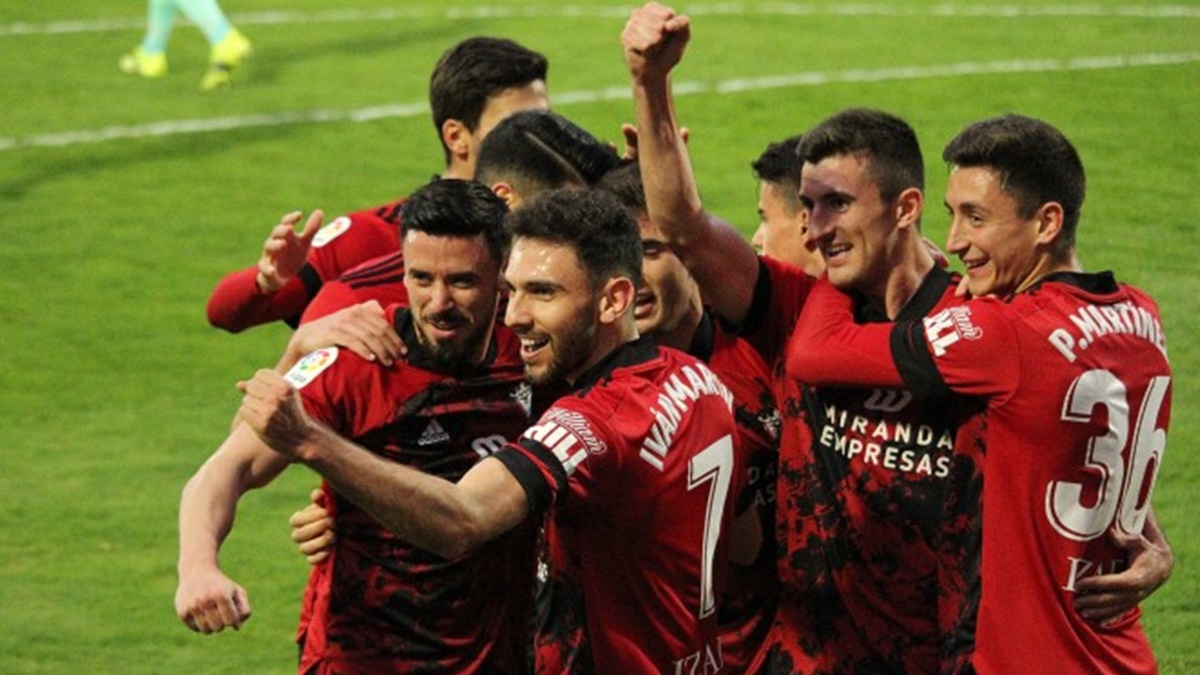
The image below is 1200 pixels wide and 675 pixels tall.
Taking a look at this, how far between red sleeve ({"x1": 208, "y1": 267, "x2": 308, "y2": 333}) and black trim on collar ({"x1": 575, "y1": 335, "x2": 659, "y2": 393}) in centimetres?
208

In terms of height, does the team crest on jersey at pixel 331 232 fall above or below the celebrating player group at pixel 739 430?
below

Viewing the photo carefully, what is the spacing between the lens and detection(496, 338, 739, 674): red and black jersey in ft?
16.1

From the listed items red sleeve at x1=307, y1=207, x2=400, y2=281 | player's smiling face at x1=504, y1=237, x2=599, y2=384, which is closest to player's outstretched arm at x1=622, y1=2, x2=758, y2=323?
player's smiling face at x1=504, y1=237, x2=599, y2=384

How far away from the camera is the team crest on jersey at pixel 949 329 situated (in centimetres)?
521

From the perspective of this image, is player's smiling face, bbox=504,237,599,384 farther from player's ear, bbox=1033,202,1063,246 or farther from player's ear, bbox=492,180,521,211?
player's ear, bbox=492,180,521,211

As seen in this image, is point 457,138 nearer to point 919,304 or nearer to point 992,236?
point 919,304

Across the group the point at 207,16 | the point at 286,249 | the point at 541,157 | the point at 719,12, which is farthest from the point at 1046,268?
the point at 719,12

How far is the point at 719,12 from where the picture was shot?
2184 centimetres

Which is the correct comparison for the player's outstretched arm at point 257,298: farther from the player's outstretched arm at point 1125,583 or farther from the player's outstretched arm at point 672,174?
the player's outstretched arm at point 1125,583

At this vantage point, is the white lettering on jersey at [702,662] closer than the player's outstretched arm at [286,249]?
Yes

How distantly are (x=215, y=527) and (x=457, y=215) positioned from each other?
1.04 m

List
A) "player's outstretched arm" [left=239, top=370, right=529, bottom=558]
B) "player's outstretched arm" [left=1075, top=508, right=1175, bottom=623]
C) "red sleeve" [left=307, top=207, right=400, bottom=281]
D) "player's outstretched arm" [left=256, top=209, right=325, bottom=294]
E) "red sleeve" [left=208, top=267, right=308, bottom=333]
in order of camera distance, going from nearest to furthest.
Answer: "player's outstretched arm" [left=239, top=370, right=529, bottom=558]
"player's outstretched arm" [left=1075, top=508, right=1175, bottom=623]
"player's outstretched arm" [left=256, top=209, right=325, bottom=294]
"red sleeve" [left=208, top=267, right=308, bottom=333]
"red sleeve" [left=307, top=207, right=400, bottom=281]

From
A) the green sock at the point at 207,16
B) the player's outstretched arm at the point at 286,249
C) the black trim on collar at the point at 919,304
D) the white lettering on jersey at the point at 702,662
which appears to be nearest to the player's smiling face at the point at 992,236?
the black trim on collar at the point at 919,304

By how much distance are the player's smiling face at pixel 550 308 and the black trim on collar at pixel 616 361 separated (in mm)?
47
